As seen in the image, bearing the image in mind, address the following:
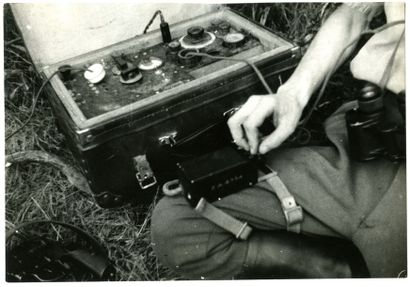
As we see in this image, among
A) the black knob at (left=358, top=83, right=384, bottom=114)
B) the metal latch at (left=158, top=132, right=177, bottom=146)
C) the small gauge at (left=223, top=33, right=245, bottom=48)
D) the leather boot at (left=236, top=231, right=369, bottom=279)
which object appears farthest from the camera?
the small gauge at (left=223, top=33, right=245, bottom=48)

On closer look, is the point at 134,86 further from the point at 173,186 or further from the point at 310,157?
the point at 310,157

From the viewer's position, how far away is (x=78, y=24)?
1.31m

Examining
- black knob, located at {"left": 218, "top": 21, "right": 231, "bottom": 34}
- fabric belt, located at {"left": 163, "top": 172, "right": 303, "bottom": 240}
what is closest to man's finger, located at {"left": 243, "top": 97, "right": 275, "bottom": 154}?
fabric belt, located at {"left": 163, "top": 172, "right": 303, "bottom": 240}

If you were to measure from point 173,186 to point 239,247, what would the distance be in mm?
224

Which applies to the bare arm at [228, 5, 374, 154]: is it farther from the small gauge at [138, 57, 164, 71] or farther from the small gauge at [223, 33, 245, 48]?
the small gauge at [138, 57, 164, 71]

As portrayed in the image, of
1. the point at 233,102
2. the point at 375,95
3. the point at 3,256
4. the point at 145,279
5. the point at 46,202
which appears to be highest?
the point at 375,95

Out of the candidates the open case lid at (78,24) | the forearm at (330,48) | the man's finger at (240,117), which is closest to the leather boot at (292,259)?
the man's finger at (240,117)

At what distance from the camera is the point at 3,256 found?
991mm

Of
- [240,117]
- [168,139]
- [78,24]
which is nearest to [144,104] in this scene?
[168,139]

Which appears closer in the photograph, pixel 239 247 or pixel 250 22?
pixel 239 247

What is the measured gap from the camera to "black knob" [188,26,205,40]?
3.98ft

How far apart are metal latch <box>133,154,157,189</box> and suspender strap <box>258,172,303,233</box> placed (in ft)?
1.04

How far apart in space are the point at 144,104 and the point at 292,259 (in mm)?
476

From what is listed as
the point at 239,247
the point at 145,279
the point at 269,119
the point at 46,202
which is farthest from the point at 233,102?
the point at 46,202
